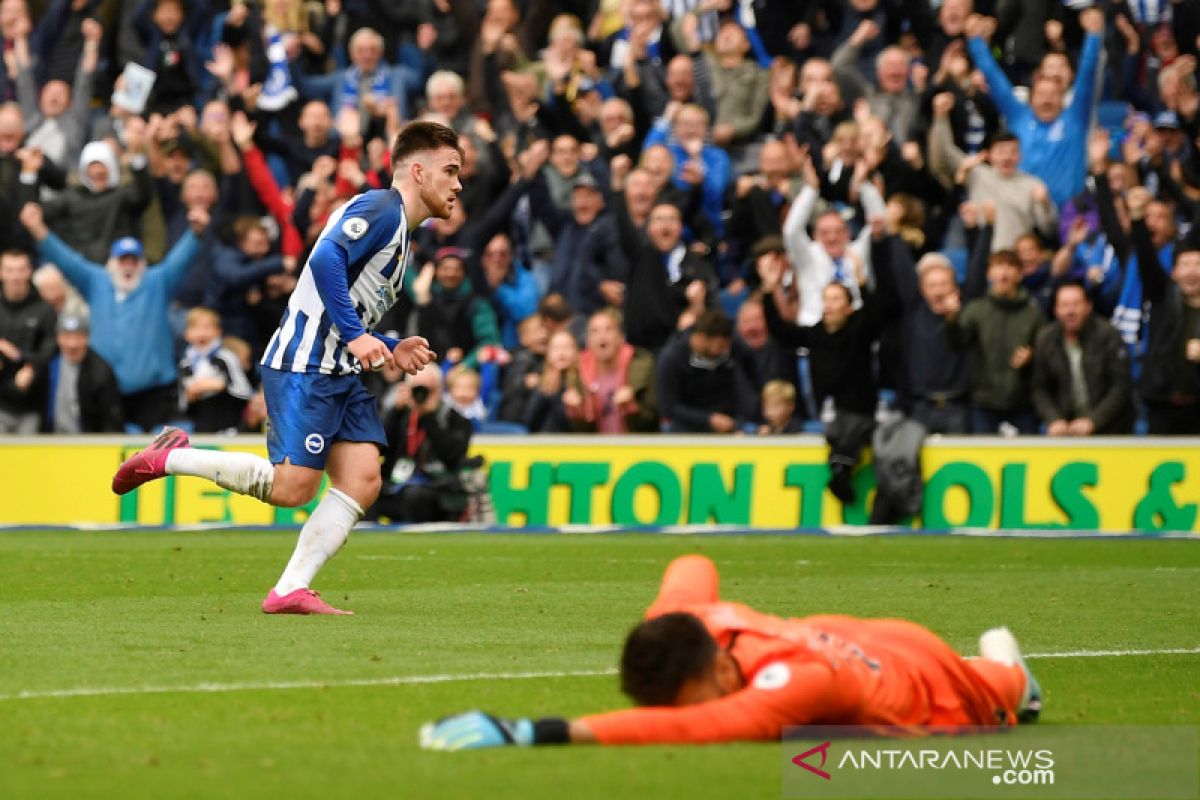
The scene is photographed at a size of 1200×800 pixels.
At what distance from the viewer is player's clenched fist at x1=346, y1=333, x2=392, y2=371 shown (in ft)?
31.9

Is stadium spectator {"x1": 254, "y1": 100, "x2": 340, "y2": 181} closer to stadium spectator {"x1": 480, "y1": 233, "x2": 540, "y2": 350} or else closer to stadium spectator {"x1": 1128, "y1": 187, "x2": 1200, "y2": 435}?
stadium spectator {"x1": 480, "y1": 233, "x2": 540, "y2": 350}

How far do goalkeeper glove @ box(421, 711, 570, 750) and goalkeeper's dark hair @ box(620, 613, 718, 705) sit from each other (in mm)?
245

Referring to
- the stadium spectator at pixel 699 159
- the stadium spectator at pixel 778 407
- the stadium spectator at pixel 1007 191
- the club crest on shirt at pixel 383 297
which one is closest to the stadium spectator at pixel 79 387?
the stadium spectator at pixel 699 159

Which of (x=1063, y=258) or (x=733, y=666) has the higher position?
(x=1063, y=258)

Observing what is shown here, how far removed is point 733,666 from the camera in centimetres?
622

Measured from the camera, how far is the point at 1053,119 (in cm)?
1898

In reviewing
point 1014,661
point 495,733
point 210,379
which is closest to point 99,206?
point 210,379

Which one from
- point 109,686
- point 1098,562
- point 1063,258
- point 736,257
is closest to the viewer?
point 109,686

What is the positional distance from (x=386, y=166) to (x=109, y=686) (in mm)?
13000

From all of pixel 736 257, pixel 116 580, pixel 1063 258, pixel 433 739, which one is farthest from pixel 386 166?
pixel 433 739

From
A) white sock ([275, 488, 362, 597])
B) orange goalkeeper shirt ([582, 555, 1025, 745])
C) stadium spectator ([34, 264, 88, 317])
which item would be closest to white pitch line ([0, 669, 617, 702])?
Result: orange goalkeeper shirt ([582, 555, 1025, 745])

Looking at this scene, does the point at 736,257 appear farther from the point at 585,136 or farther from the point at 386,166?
the point at 386,166

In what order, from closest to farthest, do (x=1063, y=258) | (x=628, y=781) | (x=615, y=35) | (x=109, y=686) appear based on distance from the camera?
(x=628, y=781) → (x=109, y=686) → (x=1063, y=258) → (x=615, y=35)

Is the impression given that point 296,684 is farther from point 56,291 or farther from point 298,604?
point 56,291
